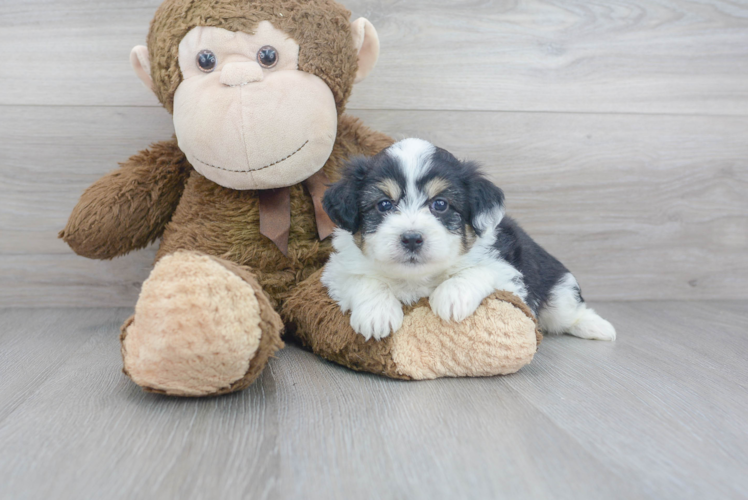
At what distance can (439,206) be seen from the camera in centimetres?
158

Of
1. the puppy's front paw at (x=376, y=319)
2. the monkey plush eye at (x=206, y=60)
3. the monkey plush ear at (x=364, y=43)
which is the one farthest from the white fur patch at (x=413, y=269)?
the monkey plush eye at (x=206, y=60)

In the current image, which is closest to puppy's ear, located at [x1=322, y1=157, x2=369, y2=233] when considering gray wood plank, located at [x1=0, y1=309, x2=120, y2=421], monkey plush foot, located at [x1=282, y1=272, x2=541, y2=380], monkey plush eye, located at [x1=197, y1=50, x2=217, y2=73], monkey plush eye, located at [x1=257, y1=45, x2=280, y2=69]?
monkey plush foot, located at [x1=282, y1=272, x2=541, y2=380]

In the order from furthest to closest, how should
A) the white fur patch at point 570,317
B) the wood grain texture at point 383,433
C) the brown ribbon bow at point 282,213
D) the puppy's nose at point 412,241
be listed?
1. the white fur patch at point 570,317
2. the brown ribbon bow at point 282,213
3. the puppy's nose at point 412,241
4. the wood grain texture at point 383,433

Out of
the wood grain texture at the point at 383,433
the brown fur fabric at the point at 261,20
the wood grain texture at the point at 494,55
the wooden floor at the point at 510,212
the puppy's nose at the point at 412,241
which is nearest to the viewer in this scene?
the wood grain texture at the point at 383,433

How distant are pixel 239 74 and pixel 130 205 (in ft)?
2.06

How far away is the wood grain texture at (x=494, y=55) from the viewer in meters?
2.25

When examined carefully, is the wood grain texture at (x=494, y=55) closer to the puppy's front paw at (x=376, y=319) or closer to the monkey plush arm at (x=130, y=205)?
the monkey plush arm at (x=130, y=205)

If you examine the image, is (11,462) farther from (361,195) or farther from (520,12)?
(520,12)

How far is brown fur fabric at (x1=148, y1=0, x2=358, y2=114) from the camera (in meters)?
1.68

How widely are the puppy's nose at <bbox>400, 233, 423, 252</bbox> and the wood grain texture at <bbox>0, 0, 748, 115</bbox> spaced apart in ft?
3.54

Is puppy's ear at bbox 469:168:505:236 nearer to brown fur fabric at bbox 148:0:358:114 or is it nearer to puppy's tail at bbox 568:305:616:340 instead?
brown fur fabric at bbox 148:0:358:114

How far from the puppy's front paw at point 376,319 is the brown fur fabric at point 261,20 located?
74 cm

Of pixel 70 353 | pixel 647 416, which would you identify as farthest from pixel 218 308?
pixel 647 416

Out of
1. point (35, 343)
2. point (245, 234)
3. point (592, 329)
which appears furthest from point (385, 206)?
point (35, 343)
